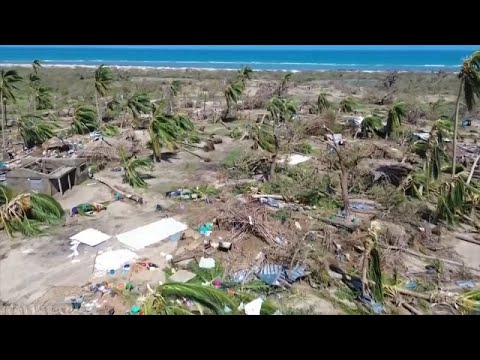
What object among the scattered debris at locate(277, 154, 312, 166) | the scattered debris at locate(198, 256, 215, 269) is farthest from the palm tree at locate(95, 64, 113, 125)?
the scattered debris at locate(198, 256, 215, 269)

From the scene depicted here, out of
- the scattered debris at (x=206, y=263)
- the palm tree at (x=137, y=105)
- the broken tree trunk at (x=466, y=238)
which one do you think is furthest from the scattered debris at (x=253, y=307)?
the palm tree at (x=137, y=105)

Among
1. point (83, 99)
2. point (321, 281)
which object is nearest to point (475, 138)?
point (321, 281)

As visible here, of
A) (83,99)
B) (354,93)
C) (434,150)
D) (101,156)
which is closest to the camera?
(434,150)

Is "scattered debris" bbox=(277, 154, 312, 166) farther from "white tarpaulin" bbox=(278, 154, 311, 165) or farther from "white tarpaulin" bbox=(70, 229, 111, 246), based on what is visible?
"white tarpaulin" bbox=(70, 229, 111, 246)

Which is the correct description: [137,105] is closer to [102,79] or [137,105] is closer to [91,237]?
[102,79]

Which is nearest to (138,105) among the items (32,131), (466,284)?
(32,131)
